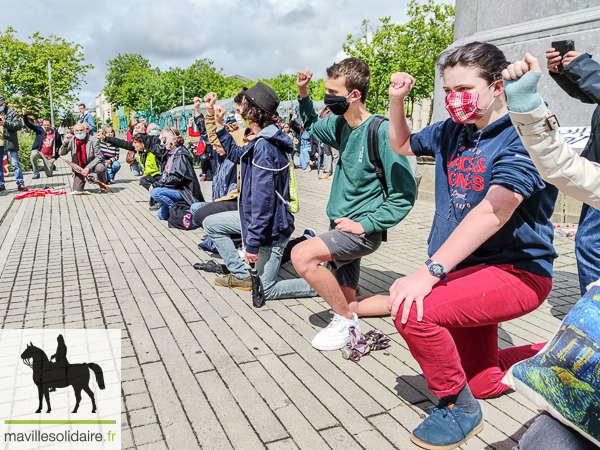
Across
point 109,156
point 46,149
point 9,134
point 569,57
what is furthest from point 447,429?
point 46,149

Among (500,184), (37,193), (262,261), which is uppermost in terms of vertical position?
(500,184)

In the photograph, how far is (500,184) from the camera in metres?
2.13

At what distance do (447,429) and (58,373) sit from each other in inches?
98.6

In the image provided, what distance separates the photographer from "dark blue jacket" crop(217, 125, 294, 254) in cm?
423

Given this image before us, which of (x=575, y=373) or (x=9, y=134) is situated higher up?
(x=9, y=134)

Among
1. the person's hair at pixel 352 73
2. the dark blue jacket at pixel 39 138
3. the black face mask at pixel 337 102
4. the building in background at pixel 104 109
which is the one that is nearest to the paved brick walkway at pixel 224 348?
the black face mask at pixel 337 102

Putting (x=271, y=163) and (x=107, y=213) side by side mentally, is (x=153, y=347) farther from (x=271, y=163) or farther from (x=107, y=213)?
(x=107, y=213)

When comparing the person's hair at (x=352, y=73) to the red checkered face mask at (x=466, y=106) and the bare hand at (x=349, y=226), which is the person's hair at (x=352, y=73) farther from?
the red checkered face mask at (x=466, y=106)

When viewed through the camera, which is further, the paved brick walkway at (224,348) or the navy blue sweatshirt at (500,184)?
the paved brick walkway at (224,348)

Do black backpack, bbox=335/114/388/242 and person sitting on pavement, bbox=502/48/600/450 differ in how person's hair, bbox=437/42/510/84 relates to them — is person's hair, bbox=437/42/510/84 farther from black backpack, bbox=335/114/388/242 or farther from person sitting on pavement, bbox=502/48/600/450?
black backpack, bbox=335/114/388/242

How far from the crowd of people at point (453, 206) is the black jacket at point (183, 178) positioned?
394 cm

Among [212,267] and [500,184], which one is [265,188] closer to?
[212,267]

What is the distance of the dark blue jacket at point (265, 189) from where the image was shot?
423 centimetres

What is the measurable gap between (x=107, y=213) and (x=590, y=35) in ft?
29.4
